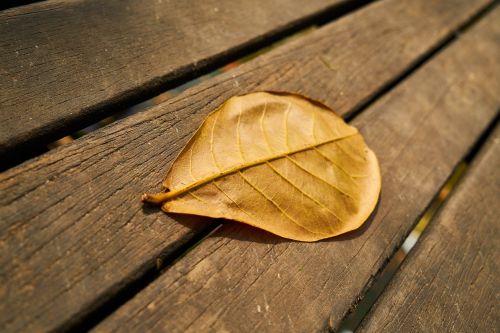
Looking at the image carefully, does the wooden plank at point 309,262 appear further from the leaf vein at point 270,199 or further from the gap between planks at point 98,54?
the gap between planks at point 98,54

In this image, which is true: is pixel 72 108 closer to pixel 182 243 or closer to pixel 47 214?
pixel 47 214

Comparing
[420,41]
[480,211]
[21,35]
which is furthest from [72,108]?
[420,41]

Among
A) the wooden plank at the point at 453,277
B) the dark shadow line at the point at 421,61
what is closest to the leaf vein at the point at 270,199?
the wooden plank at the point at 453,277

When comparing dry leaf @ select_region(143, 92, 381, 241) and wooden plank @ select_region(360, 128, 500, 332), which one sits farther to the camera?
wooden plank @ select_region(360, 128, 500, 332)

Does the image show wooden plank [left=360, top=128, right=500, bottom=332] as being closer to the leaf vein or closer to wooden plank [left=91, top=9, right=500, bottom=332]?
wooden plank [left=91, top=9, right=500, bottom=332]

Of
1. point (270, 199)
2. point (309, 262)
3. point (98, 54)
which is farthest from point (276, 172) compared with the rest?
point (98, 54)

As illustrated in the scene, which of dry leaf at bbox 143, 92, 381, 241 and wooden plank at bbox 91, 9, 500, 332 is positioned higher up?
dry leaf at bbox 143, 92, 381, 241

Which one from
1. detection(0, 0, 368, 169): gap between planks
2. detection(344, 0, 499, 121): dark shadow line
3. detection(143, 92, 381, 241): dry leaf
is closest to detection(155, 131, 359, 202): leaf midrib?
detection(143, 92, 381, 241): dry leaf

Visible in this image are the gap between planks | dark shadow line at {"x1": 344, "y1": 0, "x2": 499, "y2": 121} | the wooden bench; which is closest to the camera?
the wooden bench
